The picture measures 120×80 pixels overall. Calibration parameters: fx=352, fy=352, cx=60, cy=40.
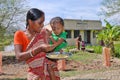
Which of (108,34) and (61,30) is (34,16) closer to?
(61,30)

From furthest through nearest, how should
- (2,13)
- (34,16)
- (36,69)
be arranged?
(2,13)
(36,69)
(34,16)

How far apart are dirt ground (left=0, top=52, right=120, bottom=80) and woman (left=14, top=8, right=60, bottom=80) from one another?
28.4ft

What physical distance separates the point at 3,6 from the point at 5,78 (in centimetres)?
916

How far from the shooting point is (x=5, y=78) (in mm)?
12586

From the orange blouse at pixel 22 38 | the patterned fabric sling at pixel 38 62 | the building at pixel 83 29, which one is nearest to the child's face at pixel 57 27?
the patterned fabric sling at pixel 38 62

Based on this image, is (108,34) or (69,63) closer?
(69,63)

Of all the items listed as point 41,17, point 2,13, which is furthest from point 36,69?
point 2,13

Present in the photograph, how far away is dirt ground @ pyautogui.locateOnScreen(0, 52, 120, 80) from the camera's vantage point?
12.2 metres

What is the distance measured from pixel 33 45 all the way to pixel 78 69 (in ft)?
41.7

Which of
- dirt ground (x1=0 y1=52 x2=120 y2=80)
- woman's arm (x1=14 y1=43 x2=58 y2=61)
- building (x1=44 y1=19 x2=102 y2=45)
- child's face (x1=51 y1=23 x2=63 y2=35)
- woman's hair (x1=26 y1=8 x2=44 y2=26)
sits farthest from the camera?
building (x1=44 y1=19 x2=102 y2=45)

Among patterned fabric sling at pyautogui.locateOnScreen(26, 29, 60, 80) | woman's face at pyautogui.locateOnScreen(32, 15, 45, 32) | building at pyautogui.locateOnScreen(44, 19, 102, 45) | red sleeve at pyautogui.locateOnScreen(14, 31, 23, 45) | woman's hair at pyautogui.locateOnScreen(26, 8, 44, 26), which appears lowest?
building at pyautogui.locateOnScreen(44, 19, 102, 45)

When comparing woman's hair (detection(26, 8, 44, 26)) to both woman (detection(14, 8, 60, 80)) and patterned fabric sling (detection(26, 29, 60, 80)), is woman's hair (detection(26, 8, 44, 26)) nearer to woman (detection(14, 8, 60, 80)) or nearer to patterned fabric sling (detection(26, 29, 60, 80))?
woman (detection(14, 8, 60, 80))

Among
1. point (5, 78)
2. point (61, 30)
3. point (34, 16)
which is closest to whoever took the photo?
point (34, 16)

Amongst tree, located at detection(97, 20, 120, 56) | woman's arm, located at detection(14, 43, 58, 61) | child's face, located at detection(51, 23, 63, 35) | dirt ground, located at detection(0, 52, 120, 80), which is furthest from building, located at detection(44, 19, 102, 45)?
woman's arm, located at detection(14, 43, 58, 61)
